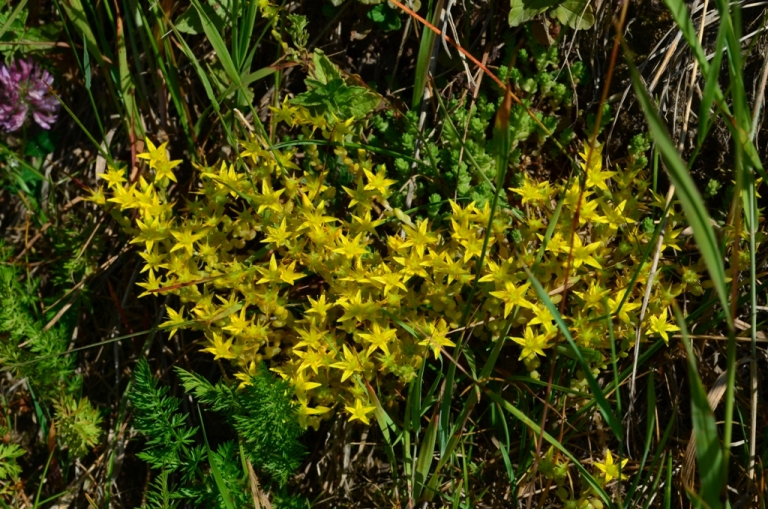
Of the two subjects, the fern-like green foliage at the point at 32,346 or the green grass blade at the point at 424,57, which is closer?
the green grass blade at the point at 424,57

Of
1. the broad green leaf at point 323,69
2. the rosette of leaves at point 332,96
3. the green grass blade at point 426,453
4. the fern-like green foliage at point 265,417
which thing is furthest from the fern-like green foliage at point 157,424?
the broad green leaf at point 323,69

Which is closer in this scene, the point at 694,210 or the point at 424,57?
the point at 694,210

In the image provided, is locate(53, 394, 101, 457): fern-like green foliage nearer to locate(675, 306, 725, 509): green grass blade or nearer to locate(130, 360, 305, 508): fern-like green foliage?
locate(130, 360, 305, 508): fern-like green foliage

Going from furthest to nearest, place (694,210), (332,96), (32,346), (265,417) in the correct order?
(32,346)
(332,96)
(265,417)
(694,210)

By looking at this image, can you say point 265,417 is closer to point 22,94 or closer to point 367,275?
point 367,275

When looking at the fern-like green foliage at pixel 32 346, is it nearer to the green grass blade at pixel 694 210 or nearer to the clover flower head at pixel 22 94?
the clover flower head at pixel 22 94

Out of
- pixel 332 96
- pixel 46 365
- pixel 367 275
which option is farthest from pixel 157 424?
pixel 332 96
